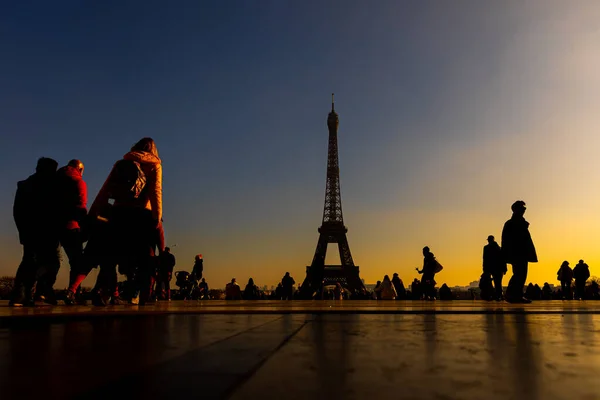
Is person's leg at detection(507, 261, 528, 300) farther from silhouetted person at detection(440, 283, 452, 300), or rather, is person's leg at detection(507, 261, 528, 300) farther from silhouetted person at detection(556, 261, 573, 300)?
silhouetted person at detection(556, 261, 573, 300)

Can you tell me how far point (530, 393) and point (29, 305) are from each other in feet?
21.7

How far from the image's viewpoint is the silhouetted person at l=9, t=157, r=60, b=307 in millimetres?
6270

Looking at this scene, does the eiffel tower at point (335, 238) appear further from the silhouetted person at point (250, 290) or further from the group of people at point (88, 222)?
the group of people at point (88, 222)

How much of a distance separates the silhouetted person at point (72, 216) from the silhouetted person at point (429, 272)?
29.3 feet

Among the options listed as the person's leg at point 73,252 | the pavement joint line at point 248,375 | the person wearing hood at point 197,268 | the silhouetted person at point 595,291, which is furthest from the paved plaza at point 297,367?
the silhouetted person at point 595,291

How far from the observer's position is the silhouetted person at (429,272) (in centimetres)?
1338

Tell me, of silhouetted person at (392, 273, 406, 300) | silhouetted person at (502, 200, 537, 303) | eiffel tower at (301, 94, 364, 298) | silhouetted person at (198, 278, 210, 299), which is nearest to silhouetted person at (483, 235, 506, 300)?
silhouetted person at (502, 200, 537, 303)

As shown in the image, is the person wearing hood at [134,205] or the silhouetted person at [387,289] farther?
the silhouetted person at [387,289]

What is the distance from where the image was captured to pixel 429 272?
Result: 44.1 ft

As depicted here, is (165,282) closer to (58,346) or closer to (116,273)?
(116,273)

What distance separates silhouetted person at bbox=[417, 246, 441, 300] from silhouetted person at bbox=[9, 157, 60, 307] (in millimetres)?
9370

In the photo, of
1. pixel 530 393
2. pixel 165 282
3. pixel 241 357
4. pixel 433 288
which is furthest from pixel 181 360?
pixel 433 288

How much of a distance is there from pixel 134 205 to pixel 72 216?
32.7 inches

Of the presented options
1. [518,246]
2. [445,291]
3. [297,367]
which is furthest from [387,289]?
[297,367]
